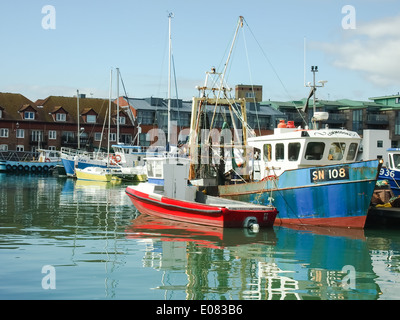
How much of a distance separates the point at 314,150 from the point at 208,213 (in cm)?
537

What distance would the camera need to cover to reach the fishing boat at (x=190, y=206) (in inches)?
781

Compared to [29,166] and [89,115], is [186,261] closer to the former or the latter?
[29,166]

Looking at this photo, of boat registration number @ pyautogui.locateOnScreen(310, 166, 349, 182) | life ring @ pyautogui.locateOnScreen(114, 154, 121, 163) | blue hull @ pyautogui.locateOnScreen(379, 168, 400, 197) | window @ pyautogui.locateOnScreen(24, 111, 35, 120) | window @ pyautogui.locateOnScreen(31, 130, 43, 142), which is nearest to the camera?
boat registration number @ pyautogui.locateOnScreen(310, 166, 349, 182)

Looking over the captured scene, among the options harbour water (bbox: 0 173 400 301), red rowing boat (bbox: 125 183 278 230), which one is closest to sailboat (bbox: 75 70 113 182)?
harbour water (bbox: 0 173 400 301)

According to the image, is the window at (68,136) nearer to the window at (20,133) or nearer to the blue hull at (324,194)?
the window at (20,133)

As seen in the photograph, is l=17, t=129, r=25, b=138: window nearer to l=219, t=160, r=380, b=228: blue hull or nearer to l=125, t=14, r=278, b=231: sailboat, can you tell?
l=125, t=14, r=278, b=231: sailboat

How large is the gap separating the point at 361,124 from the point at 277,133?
68790 millimetres

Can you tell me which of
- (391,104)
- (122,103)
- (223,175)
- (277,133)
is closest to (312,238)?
(277,133)

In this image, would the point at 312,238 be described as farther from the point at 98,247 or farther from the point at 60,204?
the point at 60,204

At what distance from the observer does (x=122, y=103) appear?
8862 cm

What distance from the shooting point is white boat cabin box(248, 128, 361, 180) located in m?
22.2

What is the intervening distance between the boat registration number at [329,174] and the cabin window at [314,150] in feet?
6.06

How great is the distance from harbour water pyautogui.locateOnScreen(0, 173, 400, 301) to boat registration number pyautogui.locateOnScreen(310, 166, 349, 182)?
1940 mm

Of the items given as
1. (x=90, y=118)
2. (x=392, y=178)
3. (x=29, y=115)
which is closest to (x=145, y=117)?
(x=90, y=118)
